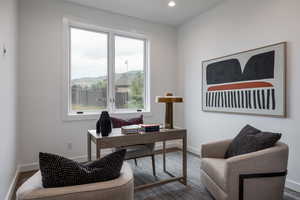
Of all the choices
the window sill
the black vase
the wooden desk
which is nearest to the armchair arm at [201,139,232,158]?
the wooden desk

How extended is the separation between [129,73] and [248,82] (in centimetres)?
237

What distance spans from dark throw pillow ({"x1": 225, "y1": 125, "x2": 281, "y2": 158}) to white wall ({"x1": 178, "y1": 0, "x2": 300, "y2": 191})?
622 millimetres

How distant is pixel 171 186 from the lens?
8.05 ft

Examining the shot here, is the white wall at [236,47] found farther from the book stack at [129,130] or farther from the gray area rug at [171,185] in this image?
the book stack at [129,130]

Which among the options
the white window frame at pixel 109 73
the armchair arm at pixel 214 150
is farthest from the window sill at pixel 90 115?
the armchair arm at pixel 214 150

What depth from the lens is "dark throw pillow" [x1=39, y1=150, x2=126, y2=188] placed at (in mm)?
1075

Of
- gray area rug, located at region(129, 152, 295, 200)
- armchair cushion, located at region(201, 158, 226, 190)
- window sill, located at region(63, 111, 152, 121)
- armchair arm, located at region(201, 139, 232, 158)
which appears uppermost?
Result: window sill, located at region(63, 111, 152, 121)

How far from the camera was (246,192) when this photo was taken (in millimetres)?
1748

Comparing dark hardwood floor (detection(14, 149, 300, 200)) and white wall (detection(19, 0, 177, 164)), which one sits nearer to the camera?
dark hardwood floor (detection(14, 149, 300, 200))

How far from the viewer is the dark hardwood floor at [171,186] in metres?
2.20

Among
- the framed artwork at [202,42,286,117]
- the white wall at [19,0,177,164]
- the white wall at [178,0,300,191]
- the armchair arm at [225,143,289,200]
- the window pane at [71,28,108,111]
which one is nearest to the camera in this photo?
the armchair arm at [225,143,289,200]

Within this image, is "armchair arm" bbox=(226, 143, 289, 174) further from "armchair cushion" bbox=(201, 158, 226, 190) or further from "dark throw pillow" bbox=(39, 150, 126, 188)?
"dark throw pillow" bbox=(39, 150, 126, 188)

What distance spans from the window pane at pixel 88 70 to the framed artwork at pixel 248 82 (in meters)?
2.10

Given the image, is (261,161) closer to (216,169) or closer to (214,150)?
(216,169)
